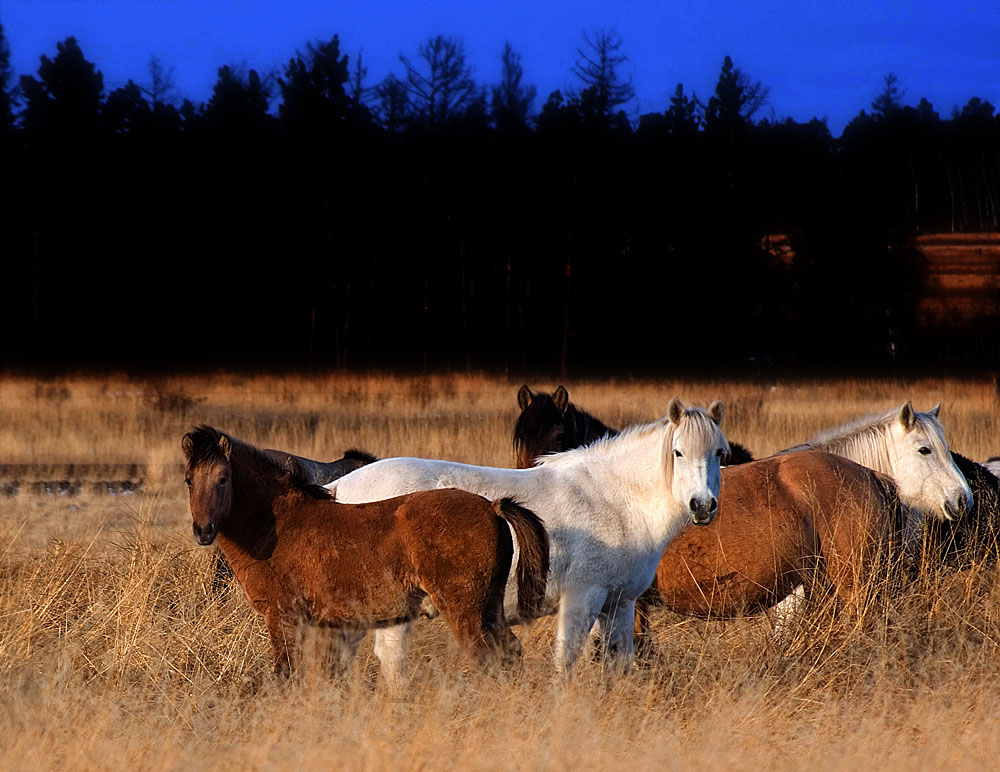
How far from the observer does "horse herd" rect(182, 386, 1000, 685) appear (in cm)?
452

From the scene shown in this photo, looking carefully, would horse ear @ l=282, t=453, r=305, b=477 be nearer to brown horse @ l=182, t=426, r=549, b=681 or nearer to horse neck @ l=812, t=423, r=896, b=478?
brown horse @ l=182, t=426, r=549, b=681

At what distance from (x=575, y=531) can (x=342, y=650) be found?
119cm

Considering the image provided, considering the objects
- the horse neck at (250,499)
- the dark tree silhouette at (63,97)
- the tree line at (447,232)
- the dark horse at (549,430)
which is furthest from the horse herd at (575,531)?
the dark tree silhouette at (63,97)

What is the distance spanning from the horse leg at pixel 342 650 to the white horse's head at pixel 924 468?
139 inches

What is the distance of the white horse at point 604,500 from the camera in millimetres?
4957

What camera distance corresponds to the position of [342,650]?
4.89m

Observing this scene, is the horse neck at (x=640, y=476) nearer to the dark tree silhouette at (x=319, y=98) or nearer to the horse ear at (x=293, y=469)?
the horse ear at (x=293, y=469)

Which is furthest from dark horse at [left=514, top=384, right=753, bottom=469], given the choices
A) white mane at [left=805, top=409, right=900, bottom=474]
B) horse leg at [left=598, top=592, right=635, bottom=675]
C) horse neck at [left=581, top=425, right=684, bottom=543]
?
horse leg at [left=598, top=592, right=635, bottom=675]

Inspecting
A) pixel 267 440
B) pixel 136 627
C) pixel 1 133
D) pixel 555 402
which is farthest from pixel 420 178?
pixel 136 627

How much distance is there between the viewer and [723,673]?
4.83m

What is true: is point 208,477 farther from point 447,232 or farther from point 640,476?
point 447,232

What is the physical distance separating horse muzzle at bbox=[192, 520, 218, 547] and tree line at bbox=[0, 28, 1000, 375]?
74.3 feet

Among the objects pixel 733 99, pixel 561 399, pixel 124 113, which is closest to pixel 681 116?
pixel 733 99

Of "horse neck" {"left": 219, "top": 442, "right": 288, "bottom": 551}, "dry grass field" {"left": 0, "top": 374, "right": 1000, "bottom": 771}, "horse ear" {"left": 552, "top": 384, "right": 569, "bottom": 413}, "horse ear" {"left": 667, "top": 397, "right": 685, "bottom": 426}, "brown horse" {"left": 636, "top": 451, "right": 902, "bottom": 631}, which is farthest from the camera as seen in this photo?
"horse ear" {"left": 552, "top": 384, "right": 569, "bottom": 413}
